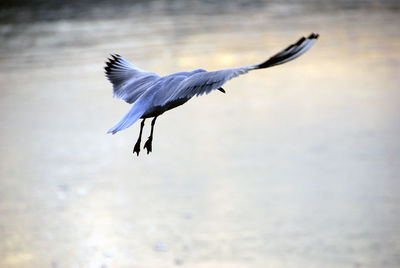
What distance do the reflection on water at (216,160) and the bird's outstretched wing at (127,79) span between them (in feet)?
25.9

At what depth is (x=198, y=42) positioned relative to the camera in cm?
2489

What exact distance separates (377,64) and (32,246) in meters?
11.9

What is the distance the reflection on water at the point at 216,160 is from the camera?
624 inches

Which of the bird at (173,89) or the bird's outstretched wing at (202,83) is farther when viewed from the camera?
the bird's outstretched wing at (202,83)

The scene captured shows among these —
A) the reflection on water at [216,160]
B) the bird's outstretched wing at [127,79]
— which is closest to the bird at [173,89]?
the bird's outstretched wing at [127,79]

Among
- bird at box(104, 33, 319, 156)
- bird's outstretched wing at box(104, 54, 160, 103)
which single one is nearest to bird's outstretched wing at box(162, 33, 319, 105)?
bird at box(104, 33, 319, 156)

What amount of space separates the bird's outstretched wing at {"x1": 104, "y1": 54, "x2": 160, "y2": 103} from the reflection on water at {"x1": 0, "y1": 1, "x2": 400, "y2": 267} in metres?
7.89

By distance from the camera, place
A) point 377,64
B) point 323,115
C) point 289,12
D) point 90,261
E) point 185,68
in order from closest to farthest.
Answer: point 90,261 < point 323,115 < point 185,68 < point 377,64 < point 289,12

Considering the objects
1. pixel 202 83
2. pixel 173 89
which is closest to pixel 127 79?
pixel 173 89

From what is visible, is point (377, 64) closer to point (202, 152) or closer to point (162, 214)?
point (202, 152)

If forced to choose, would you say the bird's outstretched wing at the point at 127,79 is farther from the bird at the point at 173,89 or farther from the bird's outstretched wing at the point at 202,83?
the bird's outstretched wing at the point at 202,83

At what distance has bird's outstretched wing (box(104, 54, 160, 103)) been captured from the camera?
6.93 meters

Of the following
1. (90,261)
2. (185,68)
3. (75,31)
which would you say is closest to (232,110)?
(185,68)

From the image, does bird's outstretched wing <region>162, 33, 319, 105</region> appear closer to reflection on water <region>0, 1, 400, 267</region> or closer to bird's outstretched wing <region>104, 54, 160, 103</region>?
bird's outstretched wing <region>104, 54, 160, 103</region>
